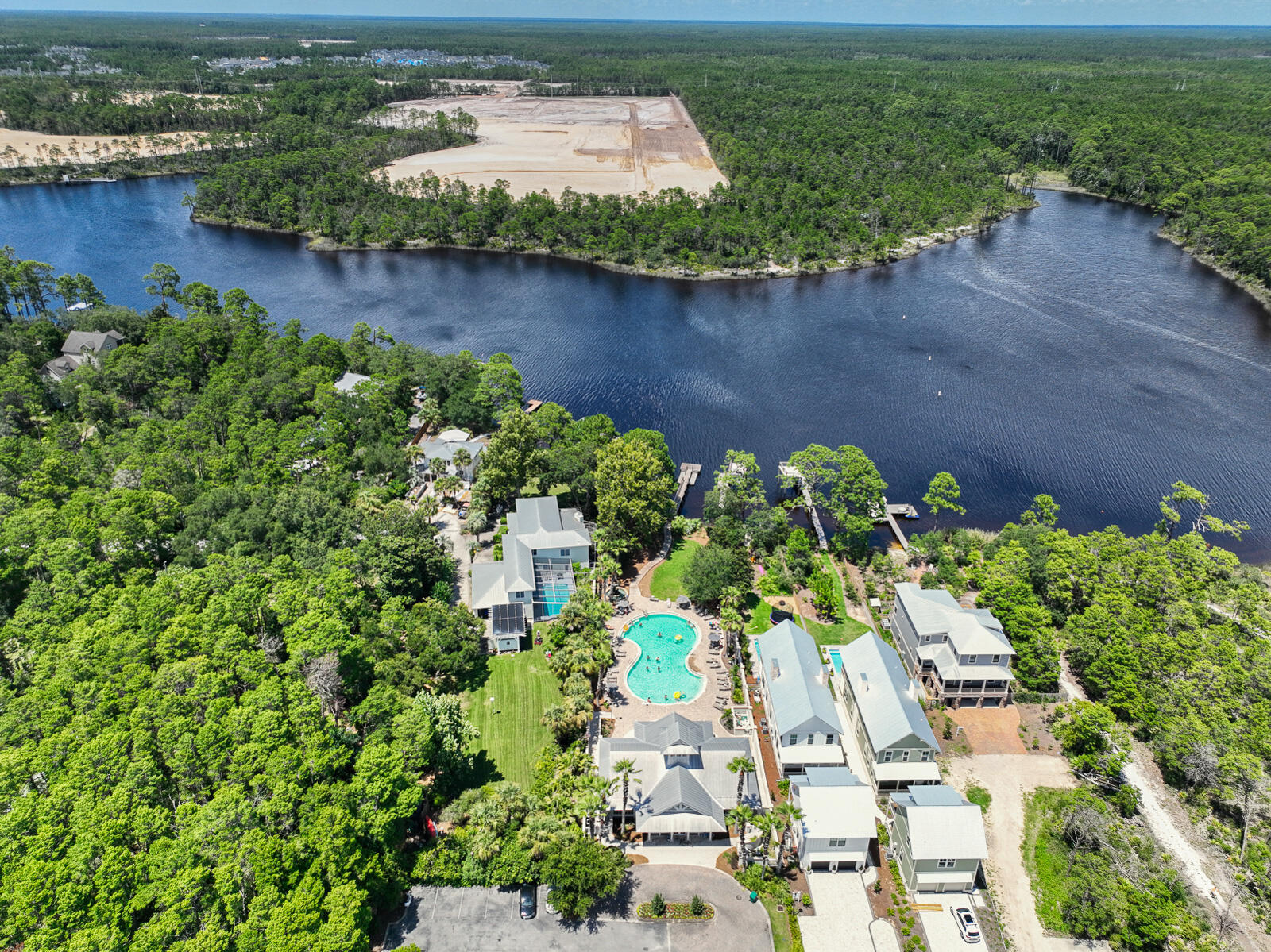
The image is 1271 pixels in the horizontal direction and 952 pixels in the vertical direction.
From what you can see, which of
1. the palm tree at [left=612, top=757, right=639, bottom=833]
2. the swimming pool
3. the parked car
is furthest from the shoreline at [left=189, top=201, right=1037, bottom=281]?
the parked car

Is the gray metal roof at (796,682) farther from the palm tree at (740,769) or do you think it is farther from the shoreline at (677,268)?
the shoreline at (677,268)

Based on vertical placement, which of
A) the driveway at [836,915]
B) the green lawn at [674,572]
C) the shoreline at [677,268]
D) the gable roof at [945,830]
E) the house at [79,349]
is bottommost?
the driveway at [836,915]

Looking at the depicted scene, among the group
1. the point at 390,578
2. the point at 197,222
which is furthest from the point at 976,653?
the point at 197,222

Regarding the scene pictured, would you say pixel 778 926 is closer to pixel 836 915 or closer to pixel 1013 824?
pixel 836 915

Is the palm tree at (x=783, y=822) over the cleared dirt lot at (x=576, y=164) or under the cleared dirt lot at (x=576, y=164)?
under

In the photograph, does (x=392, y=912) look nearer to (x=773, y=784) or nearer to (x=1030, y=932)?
(x=773, y=784)

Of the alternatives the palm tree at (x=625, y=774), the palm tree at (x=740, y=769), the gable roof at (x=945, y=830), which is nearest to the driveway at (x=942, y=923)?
the gable roof at (x=945, y=830)
